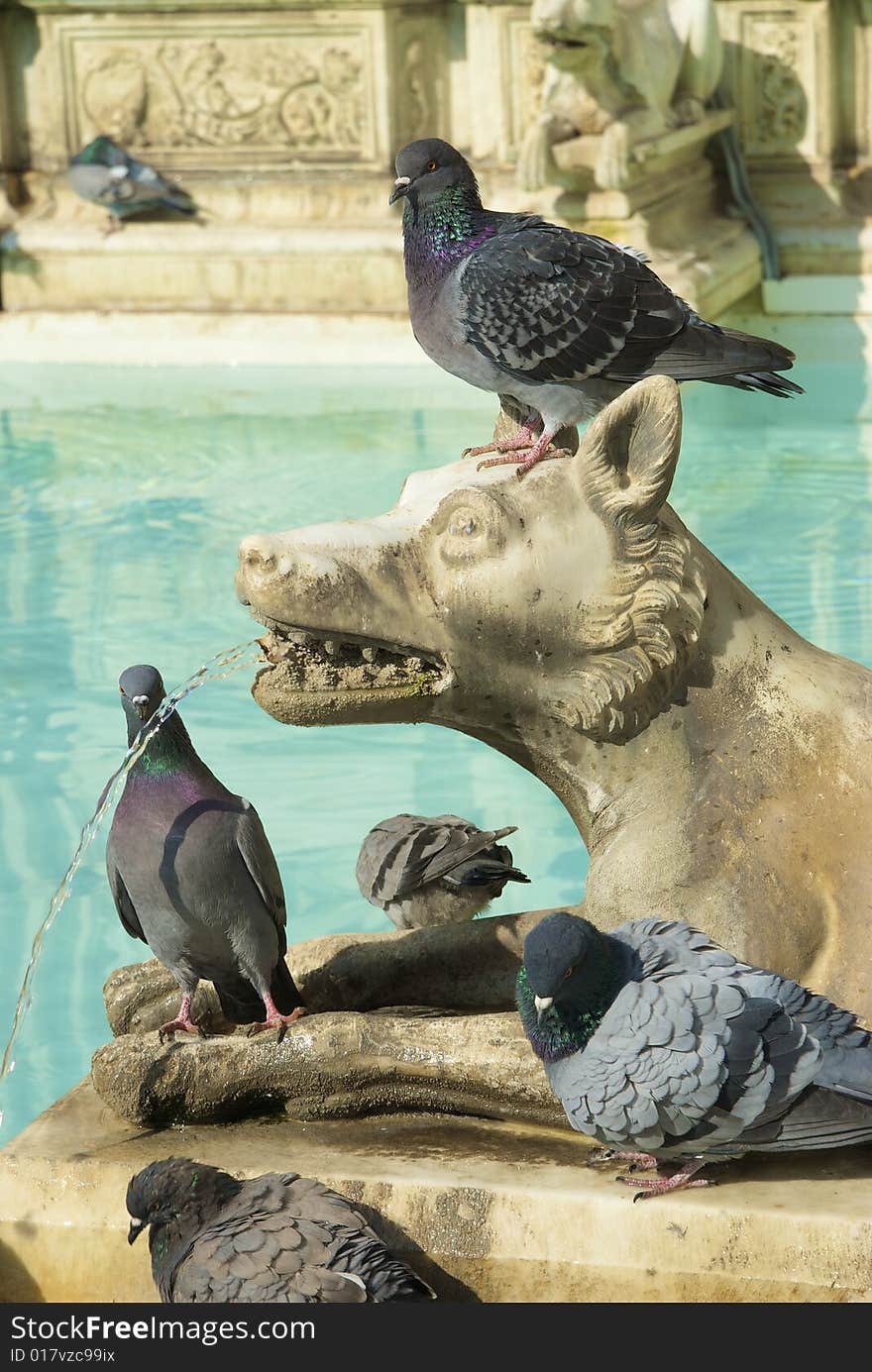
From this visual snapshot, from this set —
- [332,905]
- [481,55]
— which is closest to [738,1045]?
[332,905]

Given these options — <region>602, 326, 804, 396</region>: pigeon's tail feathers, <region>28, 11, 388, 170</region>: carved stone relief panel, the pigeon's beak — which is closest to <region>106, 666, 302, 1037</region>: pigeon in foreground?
the pigeon's beak

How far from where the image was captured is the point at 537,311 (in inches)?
148

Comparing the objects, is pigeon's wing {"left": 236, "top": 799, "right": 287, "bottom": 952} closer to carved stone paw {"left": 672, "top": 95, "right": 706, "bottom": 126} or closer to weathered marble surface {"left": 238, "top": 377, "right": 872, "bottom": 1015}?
weathered marble surface {"left": 238, "top": 377, "right": 872, "bottom": 1015}

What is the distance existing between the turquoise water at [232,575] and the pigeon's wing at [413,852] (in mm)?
1100

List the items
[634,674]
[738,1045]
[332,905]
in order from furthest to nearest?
[332,905] < [634,674] < [738,1045]

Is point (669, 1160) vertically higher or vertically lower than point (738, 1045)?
lower

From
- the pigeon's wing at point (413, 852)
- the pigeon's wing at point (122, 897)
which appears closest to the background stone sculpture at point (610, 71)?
the pigeon's wing at point (413, 852)

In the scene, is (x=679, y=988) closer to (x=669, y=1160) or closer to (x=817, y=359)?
(x=669, y=1160)

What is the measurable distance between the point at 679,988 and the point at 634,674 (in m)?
0.56

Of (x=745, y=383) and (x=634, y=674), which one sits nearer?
(x=634, y=674)

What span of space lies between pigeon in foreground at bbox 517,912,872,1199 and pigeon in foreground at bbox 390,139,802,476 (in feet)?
4.10

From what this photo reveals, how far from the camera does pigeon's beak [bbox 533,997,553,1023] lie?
273cm

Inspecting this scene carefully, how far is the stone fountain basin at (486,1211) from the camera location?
2.77 metres

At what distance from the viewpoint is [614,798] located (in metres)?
3.20
